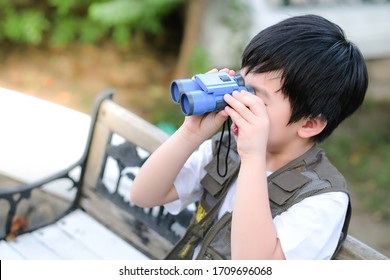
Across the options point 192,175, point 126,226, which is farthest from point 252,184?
point 126,226

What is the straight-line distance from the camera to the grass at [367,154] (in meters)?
4.24

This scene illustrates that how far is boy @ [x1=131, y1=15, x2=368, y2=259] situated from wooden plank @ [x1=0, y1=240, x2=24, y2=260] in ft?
2.65

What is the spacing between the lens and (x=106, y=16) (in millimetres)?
5070

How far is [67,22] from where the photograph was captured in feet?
19.1

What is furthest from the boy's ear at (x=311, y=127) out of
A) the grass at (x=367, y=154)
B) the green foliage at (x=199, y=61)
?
the green foliage at (x=199, y=61)

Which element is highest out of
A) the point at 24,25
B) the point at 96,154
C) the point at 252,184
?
the point at 252,184

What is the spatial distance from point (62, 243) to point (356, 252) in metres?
1.23

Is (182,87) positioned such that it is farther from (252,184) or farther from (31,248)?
(31,248)

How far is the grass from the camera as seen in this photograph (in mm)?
4238

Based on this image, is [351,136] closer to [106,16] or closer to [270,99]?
[106,16]

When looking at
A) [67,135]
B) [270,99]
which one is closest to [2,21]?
[67,135]

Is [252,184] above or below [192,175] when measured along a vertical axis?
above

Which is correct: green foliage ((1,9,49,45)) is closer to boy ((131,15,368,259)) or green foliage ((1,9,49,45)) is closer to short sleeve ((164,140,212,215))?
short sleeve ((164,140,212,215))

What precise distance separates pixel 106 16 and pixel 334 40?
3.57 metres
